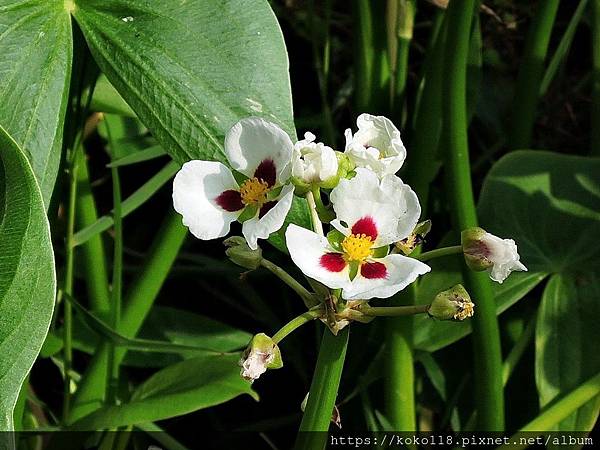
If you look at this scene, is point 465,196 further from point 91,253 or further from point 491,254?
point 91,253

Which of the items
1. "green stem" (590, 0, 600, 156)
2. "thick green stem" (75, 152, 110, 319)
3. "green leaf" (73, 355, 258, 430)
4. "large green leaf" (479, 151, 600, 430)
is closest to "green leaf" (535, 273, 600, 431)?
"large green leaf" (479, 151, 600, 430)

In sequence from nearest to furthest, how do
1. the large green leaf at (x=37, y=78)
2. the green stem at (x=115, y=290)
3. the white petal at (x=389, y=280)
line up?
1. the white petal at (x=389, y=280)
2. the large green leaf at (x=37, y=78)
3. the green stem at (x=115, y=290)

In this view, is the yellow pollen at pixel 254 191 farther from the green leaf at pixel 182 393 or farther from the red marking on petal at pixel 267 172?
the green leaf at pixel 182 393

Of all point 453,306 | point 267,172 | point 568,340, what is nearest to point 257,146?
point 267,172

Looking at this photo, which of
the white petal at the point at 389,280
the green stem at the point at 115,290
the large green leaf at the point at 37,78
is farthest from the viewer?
the green stem at the point at 115,290

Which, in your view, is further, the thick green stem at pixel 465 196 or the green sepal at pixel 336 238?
the thick green stem at pixel 465 196

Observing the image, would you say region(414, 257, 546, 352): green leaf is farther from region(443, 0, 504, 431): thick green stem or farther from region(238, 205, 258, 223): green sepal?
region(238, 205, 258, 223): green sepal

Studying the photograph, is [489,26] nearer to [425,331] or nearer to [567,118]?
[567,118]

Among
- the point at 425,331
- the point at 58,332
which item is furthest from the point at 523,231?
the point at 58,332

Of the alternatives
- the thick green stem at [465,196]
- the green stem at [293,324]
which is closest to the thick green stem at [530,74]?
the thick green stem at [465,196]
